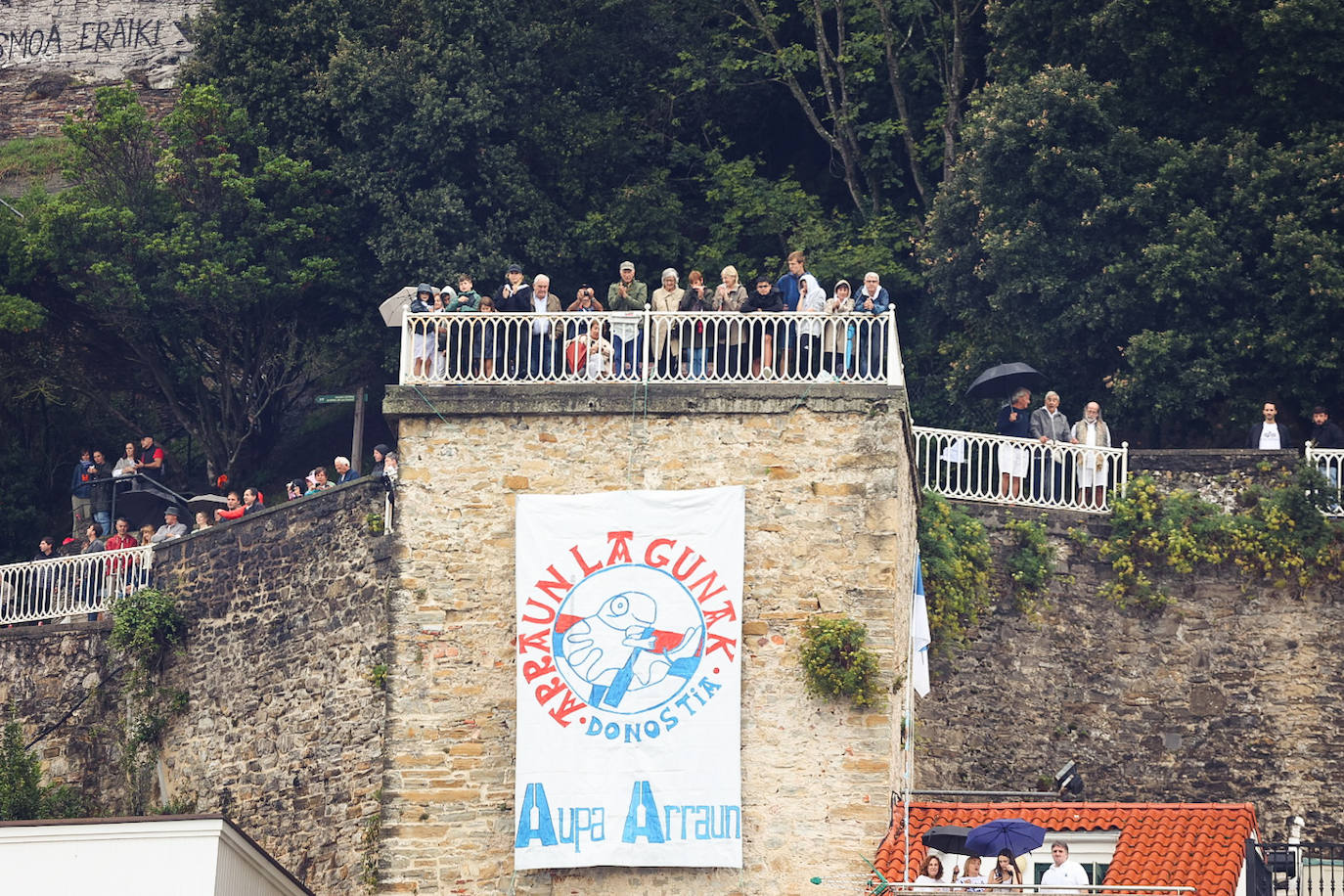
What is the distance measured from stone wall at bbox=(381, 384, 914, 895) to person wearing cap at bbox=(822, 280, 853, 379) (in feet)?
1.38

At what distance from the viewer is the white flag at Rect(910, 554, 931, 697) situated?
85.4 feet

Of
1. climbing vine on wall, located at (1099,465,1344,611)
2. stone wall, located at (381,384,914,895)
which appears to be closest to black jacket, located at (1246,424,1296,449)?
climbing vine on wall, located at (1099,465,1344,611)

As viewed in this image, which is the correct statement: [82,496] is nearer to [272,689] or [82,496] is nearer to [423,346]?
[272,689]

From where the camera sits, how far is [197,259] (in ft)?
114

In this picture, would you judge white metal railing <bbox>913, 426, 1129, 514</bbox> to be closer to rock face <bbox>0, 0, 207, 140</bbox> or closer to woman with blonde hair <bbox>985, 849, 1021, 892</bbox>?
woman with blonde hair <bbox>985, 849, 1021, 892</bbox>

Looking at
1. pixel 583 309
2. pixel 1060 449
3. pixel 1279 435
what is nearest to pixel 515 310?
pixel 583 309

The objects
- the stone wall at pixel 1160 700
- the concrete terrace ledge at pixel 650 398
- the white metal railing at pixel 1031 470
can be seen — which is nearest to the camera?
the concrete terrace ledge at pixel 650 398

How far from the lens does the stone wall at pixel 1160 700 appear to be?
2880cm

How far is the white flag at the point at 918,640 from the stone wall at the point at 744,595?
0.62 metres

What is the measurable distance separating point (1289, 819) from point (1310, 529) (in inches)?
136

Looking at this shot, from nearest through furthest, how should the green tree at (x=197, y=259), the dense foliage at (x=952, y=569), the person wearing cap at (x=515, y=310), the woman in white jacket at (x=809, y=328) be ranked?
1. the woman in white jacket at (x=809, y=328)
2. the person wearing cap at (x=515, y=310)
3. the dense foliage at (x=952, y=569)
4. the green tree at (x=197, y=259)

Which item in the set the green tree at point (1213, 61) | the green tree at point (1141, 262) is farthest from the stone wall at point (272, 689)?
the green tree at point (1213, 61)

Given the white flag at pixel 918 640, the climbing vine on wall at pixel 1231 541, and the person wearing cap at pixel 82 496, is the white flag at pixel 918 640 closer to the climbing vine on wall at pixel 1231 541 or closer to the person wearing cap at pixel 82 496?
the climbing vine on wall at pixel 1231 541

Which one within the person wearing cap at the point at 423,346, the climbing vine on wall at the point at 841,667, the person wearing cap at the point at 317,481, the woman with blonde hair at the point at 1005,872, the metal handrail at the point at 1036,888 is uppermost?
the person wearing cap at the point at 423,346
